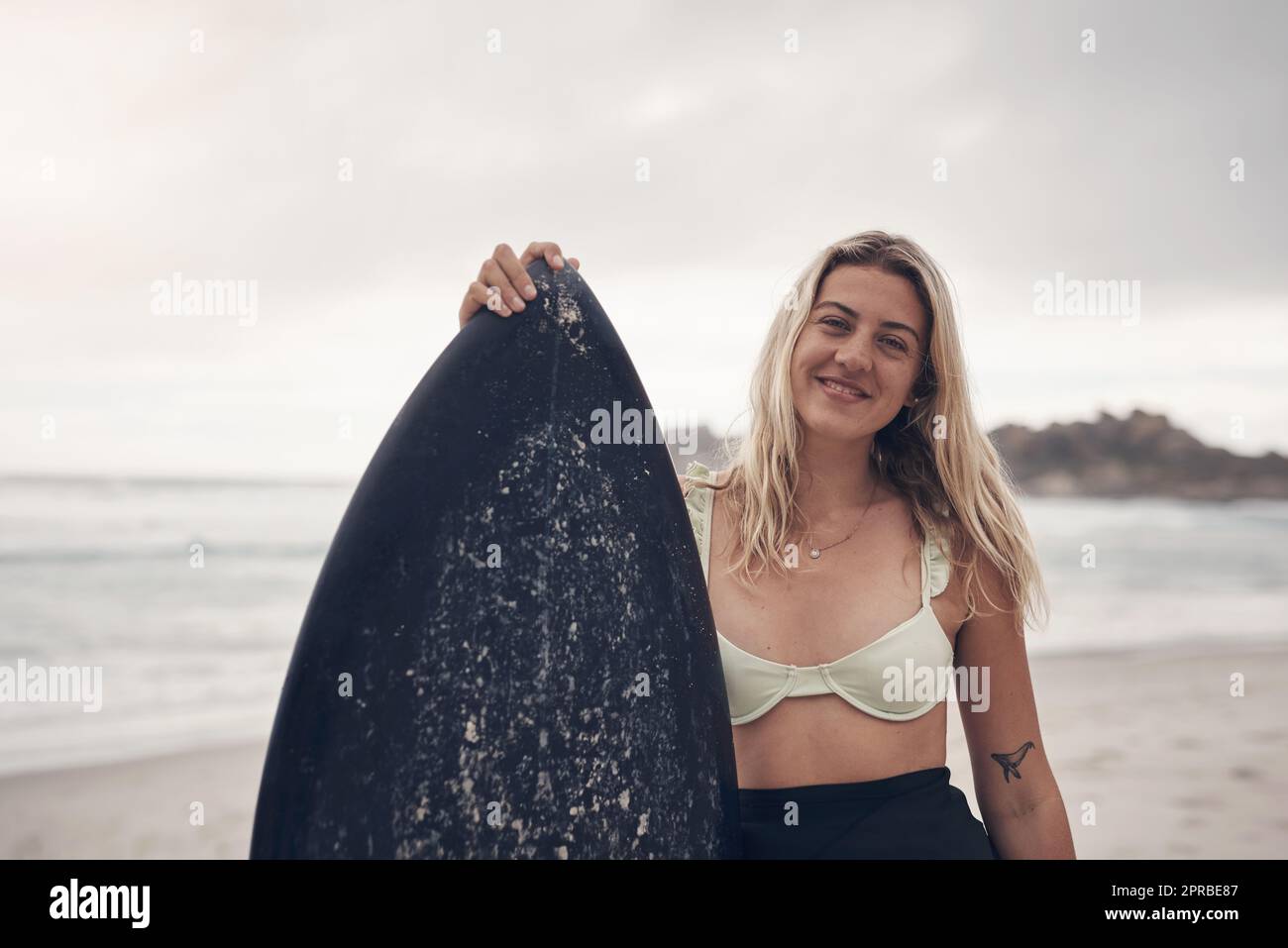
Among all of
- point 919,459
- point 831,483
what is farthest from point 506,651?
point 919,459

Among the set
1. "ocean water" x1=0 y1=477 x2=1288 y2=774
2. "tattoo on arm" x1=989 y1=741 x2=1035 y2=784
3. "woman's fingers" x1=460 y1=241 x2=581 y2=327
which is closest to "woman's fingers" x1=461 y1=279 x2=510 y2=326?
"woman's fingers" x1=460 y1=241 x2=581 y2=327

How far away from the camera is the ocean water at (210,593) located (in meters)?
8.51

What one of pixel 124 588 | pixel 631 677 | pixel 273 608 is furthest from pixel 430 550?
pixel 124 588

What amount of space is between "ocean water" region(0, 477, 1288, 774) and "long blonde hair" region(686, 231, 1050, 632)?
17.0 ft

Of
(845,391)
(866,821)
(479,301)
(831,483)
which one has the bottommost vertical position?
(866,821)

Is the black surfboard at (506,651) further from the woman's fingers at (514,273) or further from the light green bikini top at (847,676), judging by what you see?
the light green bikini top at (847,676)

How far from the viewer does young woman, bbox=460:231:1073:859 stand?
2402 millimetres

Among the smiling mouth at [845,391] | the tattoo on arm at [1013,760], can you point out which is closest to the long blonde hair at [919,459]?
the smiling mouth at [845,391]

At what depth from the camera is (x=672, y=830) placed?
1.78 meters

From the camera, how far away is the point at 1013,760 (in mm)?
2535

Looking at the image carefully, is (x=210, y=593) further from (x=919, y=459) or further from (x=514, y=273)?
(x=514, y=273)

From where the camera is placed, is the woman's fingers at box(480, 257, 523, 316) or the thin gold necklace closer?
the woman's fingers at box(480, 257, 523, 316)

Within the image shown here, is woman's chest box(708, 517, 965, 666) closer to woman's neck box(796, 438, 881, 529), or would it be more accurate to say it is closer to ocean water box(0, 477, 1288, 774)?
woman's neck box(796, 438, 881, 529)

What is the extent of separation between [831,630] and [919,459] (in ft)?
2.01
